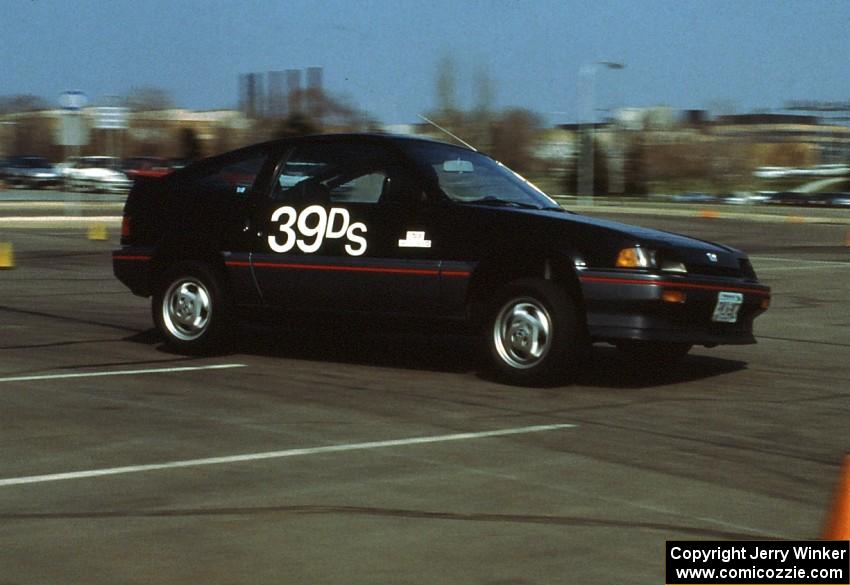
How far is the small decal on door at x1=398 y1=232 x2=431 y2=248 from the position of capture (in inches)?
345

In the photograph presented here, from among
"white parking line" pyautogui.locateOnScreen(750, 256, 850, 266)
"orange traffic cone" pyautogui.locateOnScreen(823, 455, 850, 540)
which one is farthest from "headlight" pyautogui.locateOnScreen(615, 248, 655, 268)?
"white parking line" pyautogui.locateOnScreen(750, 256, 850, 266)

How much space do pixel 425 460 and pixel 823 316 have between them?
881cm

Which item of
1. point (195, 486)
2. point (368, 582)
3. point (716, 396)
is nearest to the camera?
point (368, 582)

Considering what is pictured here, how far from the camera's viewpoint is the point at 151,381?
871cm

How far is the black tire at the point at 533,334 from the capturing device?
830 centimetres

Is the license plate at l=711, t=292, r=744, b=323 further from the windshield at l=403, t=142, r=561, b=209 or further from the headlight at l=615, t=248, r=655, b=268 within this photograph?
the windshield at l=403, t=142, r=561, b=209

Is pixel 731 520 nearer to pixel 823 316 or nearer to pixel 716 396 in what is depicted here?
pixel 716 396

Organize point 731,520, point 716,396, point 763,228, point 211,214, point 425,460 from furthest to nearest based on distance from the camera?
point 763,228, point 211,214, point 716,396, point 425,460, point 731,520

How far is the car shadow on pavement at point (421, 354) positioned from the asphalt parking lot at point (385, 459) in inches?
1.7

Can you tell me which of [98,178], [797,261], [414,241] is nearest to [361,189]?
[414,241]

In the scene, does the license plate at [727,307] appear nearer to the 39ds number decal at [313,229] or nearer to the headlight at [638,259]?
the headlight at [638,259]

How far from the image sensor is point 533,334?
8477 millimetres

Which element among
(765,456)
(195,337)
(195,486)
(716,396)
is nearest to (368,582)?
(195,486)

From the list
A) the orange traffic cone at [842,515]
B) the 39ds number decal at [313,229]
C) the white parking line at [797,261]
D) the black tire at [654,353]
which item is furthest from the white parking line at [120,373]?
the white parking line at [797,261]
